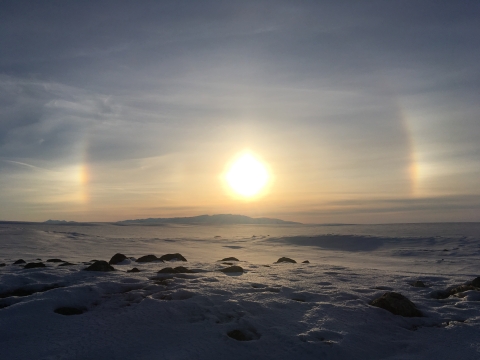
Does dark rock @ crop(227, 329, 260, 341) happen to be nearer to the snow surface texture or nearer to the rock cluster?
the snow surface texture

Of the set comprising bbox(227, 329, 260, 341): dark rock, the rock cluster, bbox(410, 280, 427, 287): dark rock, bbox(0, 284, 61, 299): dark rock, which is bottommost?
→ bbox(227, 329, 260, 341): dark rock

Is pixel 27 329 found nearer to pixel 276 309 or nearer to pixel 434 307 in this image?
pixel 276 309

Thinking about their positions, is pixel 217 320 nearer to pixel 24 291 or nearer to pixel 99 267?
pixel 24 291

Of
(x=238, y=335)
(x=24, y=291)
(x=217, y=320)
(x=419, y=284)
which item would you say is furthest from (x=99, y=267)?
(x=419, y=284)

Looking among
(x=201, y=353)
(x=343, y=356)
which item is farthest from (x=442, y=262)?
(x=201, y=353)

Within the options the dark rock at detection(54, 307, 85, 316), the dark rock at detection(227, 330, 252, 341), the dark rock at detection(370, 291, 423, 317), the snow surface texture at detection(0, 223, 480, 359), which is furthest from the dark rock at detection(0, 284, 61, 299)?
the dark rock at detection(370, 291, 423, 317)
